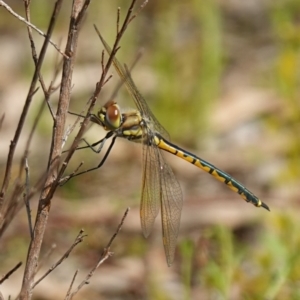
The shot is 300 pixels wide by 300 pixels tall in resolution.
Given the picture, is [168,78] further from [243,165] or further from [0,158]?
[0,158]

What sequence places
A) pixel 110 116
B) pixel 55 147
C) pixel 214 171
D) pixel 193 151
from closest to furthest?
pixel 55 147 → pixel 110 116 → pixel 214 171 → pixel 193 151

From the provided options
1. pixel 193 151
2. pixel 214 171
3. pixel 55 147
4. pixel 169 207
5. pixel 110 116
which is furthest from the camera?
pixel 193 151

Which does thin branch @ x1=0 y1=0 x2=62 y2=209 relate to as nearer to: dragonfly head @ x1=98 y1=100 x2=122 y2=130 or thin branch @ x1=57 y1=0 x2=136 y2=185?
thin branch @ x1=57 y1=0 x2=136 y2=185

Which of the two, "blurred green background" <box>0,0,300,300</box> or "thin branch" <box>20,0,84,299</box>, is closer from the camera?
"thin branch" <box>20,0,84,299</box>

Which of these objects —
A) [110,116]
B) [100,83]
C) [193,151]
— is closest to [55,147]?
[100,83]

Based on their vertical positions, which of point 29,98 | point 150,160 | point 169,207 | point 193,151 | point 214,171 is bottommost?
point 29,98

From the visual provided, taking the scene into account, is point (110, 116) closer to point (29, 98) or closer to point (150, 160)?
point (150, 160)

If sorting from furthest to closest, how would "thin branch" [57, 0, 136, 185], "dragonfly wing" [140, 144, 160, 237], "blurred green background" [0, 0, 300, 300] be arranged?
"blurred green background" [0, 0, 300, 300] < "dragonfly wing" [140, 144, 160, 237] < "thin branch" [57, 0, 136, 185]

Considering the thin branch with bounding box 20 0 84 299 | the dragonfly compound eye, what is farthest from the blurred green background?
the thin branch with bounding box 20 0 84 299
